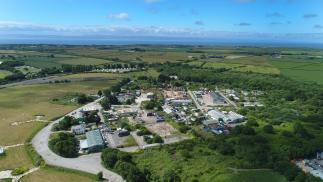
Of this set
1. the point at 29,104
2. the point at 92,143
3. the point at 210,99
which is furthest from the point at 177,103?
the point at 29,104

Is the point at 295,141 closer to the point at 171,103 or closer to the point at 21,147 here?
the point at 171,103

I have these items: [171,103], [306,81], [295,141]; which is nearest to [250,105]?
[171,103]

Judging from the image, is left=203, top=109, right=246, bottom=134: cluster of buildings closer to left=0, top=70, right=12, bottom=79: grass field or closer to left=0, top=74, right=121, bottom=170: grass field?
left=0, top=74, right=121, bottom=170: grass field

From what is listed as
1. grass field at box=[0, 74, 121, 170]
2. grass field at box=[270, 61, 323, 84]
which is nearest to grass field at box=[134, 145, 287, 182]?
grass field at box=[0, 74, 121, 170]

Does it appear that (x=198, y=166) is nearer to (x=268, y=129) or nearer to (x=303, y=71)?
(x=268, y=129)

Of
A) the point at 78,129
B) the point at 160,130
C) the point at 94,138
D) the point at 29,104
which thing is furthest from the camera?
the point at 29,104

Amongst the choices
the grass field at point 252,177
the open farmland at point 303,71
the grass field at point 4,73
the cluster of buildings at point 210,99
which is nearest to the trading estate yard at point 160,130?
the grass field at point 252,177
